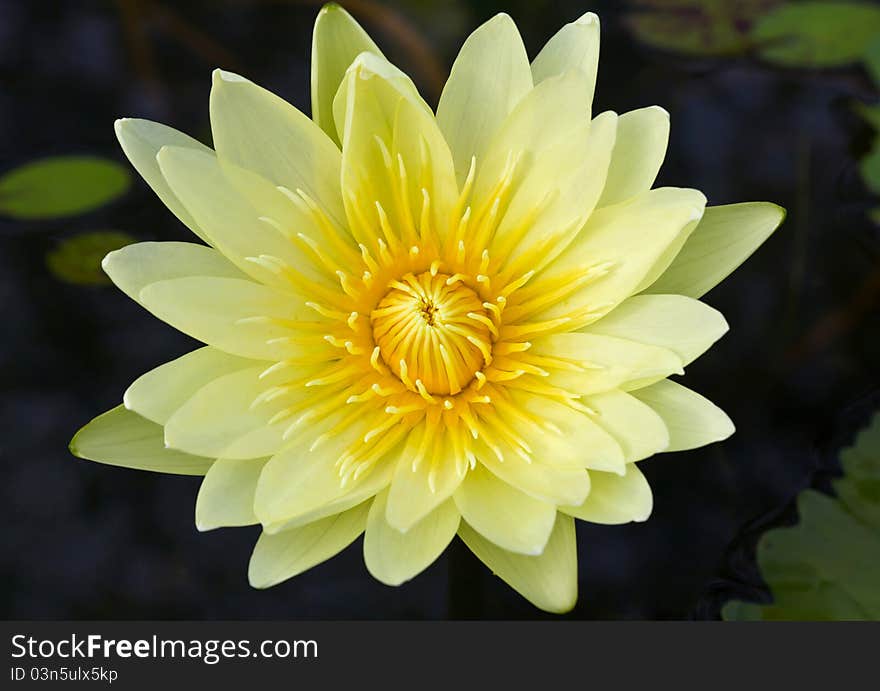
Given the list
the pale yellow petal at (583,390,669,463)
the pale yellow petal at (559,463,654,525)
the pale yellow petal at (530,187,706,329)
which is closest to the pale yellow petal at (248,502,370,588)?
the pale yellow petal at (559,463,654,525)

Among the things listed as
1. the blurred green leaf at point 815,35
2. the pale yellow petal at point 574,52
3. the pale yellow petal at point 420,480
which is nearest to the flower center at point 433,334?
the pale yellow petal at point 420,480

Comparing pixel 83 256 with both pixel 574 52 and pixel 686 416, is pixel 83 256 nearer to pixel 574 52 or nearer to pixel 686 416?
pixel 574 52

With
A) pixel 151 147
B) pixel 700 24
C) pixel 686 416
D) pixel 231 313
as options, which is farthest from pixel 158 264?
pixel 700 24

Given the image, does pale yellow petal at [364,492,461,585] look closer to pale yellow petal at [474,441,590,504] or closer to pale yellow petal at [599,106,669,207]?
pale yellow petal at [474,441,590,504]

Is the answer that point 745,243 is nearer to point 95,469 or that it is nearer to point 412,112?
point 412,112

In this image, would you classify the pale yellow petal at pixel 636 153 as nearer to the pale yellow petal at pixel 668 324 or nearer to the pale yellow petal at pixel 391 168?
the pale yellow petal at pixel 668 324

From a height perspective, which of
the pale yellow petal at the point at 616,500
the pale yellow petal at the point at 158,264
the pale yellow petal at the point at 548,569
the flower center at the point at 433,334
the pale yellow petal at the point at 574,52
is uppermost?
the pale yellow petal at the point at 574,52

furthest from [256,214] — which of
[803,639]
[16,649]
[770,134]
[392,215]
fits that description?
[770,134]
